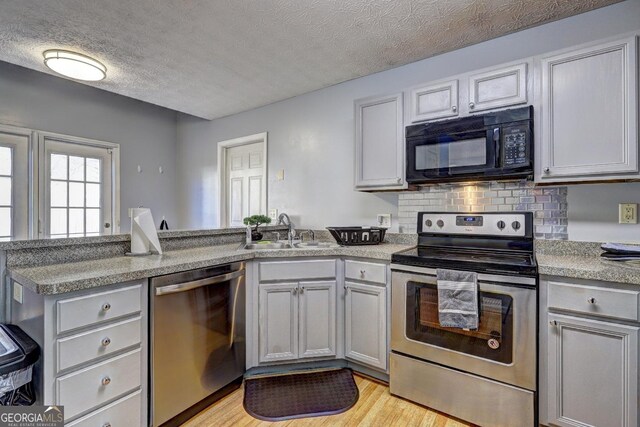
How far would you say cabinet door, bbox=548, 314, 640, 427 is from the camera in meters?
1.39

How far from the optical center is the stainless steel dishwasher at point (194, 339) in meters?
1.60

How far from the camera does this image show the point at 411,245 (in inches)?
97.3

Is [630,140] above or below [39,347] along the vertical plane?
above

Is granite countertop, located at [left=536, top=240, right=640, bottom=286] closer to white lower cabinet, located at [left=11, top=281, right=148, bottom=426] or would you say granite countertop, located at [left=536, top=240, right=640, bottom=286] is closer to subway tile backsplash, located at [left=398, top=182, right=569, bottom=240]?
subway tile backsplash, located at [left=398, top=182, right=569, bottom=240]

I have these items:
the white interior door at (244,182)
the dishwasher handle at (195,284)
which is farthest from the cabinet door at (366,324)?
the white interior door at (244,182)

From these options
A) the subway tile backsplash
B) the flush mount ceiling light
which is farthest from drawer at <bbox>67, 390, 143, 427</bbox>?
the flush mount ceiling light

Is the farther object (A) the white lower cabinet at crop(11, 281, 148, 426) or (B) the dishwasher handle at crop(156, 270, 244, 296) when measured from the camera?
(B) the dishwasher handle at crop(156, 270, 244, 296)

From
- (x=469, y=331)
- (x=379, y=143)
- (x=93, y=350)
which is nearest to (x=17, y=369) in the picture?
(x=93, y=350)

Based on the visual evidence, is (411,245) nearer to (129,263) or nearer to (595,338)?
(595,338)

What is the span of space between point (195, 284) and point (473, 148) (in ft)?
6.12

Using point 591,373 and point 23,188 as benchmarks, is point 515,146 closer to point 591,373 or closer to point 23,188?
point 591,373

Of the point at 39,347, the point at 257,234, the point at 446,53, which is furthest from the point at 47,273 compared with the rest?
the point at 446,53

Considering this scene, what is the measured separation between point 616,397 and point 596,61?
1651 mm

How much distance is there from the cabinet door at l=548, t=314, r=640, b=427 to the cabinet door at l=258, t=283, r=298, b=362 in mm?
1476
